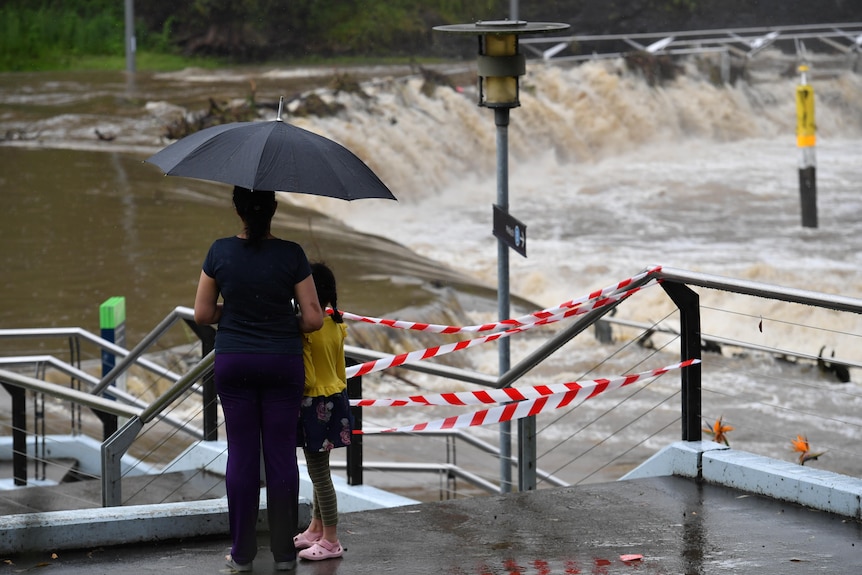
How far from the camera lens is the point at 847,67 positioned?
42.7m

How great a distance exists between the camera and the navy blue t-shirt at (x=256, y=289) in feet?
14.2

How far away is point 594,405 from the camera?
589 inches

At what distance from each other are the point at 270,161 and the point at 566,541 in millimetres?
1821

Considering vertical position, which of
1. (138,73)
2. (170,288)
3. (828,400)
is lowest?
(828,400)

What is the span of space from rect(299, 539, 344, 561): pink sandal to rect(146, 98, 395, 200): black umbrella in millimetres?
1247

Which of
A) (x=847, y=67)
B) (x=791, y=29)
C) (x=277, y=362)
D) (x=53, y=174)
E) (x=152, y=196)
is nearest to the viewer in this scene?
(x=277, y=362)

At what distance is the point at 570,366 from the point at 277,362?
12.4m

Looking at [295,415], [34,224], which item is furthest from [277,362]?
[34,224]

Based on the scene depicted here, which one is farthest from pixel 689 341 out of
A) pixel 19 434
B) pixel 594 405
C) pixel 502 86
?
pixel 594 405

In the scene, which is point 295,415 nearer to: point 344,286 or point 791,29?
point 344,286

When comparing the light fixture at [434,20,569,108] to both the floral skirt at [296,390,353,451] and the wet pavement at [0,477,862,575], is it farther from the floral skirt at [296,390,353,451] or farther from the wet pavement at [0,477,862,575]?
the floral skirt at [296,390,353,451]

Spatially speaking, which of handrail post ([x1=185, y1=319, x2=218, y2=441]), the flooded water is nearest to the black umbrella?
handrail post ([x1=185, y1=319, x2=218, y2=441])

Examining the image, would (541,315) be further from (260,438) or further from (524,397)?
(260,438)

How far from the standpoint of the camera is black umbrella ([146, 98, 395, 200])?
4.21 m
